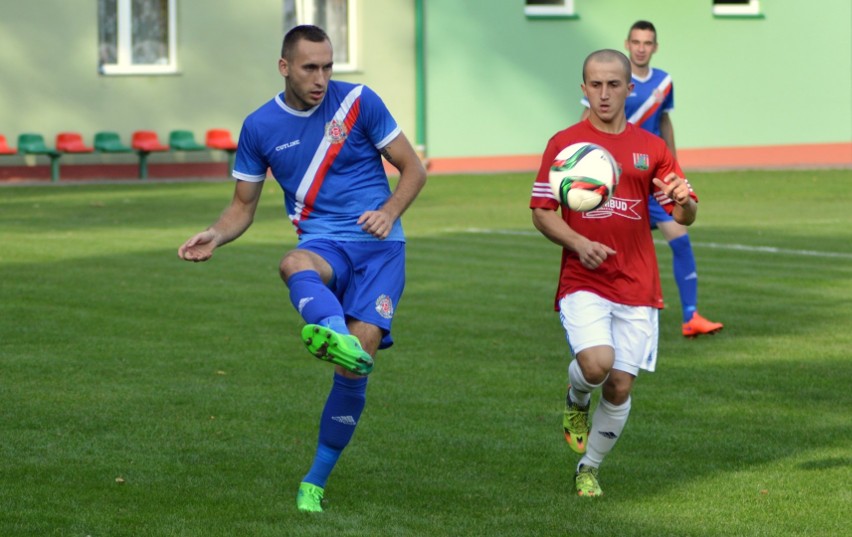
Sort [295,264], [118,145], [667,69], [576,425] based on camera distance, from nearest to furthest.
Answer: [295,264], [576,425], [118,145], [667,69]

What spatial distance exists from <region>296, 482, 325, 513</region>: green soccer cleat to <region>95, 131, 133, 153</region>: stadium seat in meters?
25.3

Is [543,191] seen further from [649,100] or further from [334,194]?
[649,100]

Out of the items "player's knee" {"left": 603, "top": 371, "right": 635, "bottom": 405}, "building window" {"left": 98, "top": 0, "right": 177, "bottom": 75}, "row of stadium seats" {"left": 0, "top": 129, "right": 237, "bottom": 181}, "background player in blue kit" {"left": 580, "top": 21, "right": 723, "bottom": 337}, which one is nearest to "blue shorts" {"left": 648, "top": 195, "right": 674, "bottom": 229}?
"background player in blue kit" {"left": 580, "top": 21, "right": 723, "bottom": 337}

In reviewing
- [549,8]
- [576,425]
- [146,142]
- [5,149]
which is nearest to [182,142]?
[146,142]

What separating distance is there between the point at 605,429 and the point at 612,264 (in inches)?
29.8

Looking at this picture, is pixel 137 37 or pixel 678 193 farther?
pixel 137 37

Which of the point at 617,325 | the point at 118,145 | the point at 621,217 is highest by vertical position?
the point at 621,217

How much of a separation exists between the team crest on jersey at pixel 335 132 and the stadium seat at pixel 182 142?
25.5 metres

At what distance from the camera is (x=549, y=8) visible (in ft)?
118

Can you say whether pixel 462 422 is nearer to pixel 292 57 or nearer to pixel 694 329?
pixel 292 57

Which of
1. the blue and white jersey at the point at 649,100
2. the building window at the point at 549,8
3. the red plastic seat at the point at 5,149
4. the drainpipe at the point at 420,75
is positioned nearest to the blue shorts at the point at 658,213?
the blue and white jersey at the point at 649,100

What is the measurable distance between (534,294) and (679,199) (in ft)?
25.5

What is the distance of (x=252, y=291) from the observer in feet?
48.2

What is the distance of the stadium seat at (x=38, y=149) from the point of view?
100ft
